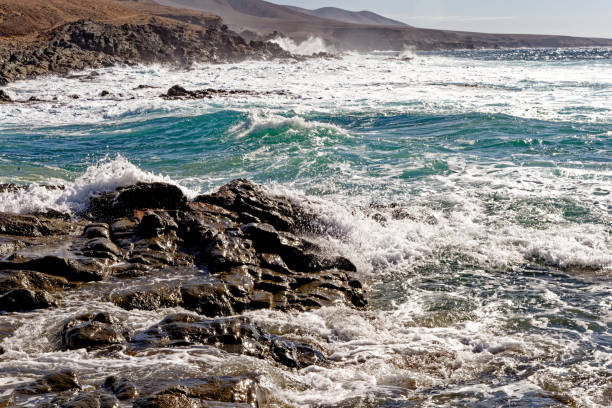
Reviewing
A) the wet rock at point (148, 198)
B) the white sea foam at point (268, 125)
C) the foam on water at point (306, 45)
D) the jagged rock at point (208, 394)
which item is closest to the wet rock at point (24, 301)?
Result: the jagged rock at point (208, 394)

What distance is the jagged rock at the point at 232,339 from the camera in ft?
14.5

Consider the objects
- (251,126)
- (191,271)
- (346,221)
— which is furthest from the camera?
(251,126)

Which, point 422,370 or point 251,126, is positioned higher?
point 251,126

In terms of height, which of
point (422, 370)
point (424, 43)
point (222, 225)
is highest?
point (424, 43)

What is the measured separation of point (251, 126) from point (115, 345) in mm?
12657

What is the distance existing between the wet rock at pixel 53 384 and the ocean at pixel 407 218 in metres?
0.21

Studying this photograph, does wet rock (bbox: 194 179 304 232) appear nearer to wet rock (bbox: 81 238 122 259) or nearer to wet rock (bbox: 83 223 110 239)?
wet rock (bbox: 83 223 110 239)

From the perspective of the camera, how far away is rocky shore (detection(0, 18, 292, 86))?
110ft

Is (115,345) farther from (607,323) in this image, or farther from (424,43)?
(424,43)

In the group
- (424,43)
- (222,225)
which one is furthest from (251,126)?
(424,43)

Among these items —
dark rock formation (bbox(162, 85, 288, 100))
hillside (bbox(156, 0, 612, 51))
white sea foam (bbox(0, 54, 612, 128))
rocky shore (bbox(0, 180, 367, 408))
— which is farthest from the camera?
hillside (bbox(156, 0, 612, 51))

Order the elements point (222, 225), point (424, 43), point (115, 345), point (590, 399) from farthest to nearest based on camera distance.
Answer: point (424, 43) → point (222, 225) → point (115, 345) → point (590, 399)

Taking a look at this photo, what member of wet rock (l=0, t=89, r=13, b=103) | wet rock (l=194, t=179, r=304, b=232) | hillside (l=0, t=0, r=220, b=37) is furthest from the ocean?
hillside (l=0, t=0, r=220, b=37)

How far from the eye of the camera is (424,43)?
98.6 metres
